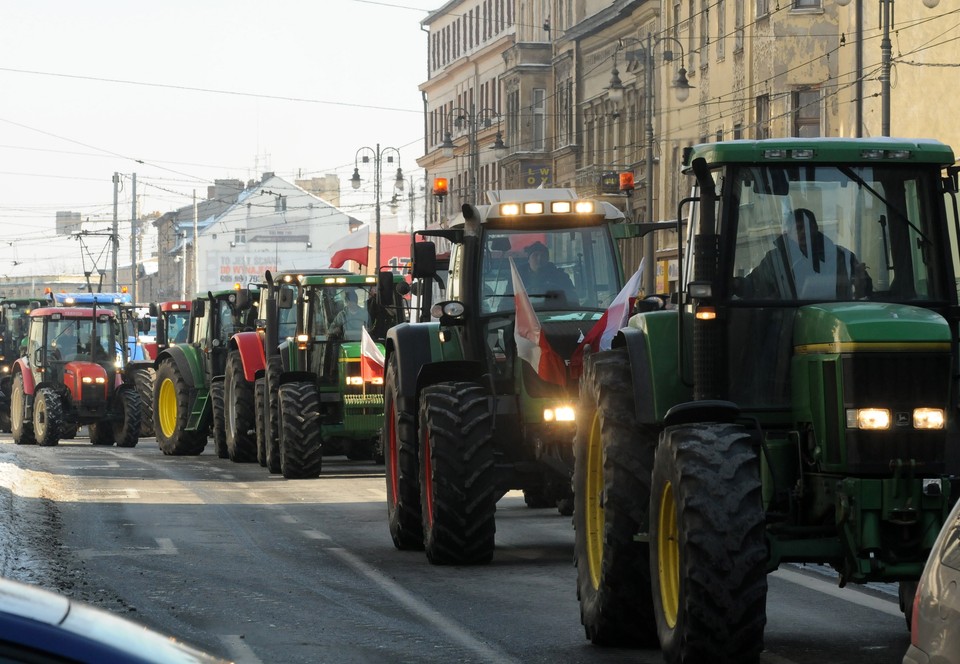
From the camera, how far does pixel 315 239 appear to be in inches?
5162

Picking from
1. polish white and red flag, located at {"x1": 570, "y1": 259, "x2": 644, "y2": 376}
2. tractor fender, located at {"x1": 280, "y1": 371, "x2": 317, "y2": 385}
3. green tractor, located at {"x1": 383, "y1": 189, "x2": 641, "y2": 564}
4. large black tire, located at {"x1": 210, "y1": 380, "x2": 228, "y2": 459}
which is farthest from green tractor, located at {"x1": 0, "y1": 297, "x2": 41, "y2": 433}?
polish white and red flag, located at {"x1": 570, "y1": 259, "x2": 644, "y2": 376}

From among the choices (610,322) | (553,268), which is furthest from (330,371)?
(610,322)

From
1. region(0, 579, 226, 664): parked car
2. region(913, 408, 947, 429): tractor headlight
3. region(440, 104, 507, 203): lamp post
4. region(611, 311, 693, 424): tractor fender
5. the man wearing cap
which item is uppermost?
region(440, 104, 507, 203): lamp post

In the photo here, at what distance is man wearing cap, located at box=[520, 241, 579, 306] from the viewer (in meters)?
14.8

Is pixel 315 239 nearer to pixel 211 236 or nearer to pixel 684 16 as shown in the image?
pixel 211 236

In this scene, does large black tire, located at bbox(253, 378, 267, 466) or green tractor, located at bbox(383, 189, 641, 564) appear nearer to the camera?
green tractor, located at bbox(383, 189, 641, 564)

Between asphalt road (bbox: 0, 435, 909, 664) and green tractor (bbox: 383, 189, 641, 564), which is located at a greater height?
green tractor (bbox: 383, 189, 641, 564)

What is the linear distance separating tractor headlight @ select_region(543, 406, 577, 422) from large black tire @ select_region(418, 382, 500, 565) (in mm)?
475

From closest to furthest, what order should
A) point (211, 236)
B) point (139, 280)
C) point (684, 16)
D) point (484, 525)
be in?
point (484, 525) → point (684, 16) → point (211, 236) → point (139, 280)

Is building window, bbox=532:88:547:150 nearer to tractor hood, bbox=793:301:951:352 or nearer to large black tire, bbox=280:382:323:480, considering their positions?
large black tire, bbox=280:382:323:480

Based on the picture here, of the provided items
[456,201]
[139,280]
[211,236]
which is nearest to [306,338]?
[456,201]

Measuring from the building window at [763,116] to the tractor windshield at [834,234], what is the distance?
38233mm

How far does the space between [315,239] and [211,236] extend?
6.90 m

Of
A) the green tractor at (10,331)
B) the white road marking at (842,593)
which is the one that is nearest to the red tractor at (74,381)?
the green tractor at (10,331)
